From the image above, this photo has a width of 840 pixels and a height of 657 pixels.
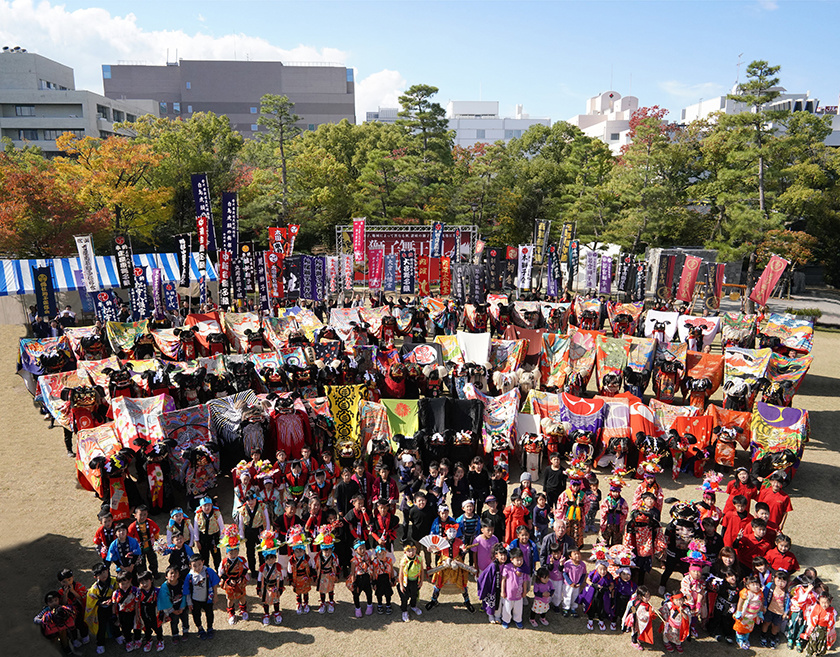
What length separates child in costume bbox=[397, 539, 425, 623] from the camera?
682 centimetres

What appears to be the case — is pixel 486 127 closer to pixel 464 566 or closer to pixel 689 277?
pixel 689 277

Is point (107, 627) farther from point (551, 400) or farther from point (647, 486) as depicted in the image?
point (551, 400)

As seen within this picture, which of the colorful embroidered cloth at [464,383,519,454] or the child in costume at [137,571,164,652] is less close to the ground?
the colorful embroidered cloth at [464,383,519,454]

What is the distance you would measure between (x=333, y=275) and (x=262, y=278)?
13.1ft

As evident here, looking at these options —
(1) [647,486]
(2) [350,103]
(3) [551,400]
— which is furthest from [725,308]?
(2) [350,103]

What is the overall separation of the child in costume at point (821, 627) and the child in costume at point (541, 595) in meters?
2.84

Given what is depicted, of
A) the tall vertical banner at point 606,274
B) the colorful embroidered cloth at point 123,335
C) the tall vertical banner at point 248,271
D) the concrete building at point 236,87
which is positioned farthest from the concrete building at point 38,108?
the tall vertical banner at point 606,274

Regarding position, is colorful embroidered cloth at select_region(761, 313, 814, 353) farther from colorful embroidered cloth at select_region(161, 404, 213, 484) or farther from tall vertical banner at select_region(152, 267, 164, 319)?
tall vertical banner at select_region(152, 267, 164, 319)

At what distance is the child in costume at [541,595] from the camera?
6.81 meters

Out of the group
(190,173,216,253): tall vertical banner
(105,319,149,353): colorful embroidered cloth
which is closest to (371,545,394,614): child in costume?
(105,319,149,353): colorful embroidered cloth

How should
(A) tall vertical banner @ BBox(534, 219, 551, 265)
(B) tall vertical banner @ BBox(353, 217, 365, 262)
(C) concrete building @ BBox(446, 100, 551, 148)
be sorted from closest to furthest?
(A) tall vertical banner @ BBox(534, 219, 551, 265), (B) tall vertical banner @ BBox(353, 217, 365, 262), (C) concrete building @ BBox(446, 100, 551, 148)

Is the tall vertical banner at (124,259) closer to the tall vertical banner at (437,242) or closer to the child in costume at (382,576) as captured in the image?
the tall vertical banner at (437,242)

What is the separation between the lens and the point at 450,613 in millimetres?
7086

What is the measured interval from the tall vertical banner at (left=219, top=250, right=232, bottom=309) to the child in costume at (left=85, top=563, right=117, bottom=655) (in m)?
13.9
